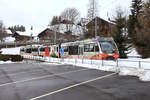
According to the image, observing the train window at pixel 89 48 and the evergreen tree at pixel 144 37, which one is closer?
the train window at pixel 89 48

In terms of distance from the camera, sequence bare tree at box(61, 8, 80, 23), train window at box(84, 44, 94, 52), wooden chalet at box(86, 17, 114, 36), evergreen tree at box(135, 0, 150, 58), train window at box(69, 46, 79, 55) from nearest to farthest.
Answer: train window at box(84, 44, 94, 52), evergreen tree at box(135, 0, 150, 58), train window at box(69, 46, 79, 55), wooden chalet at box(86, 17, 114, 36), bare tree at box(61, 8, 80, 23)

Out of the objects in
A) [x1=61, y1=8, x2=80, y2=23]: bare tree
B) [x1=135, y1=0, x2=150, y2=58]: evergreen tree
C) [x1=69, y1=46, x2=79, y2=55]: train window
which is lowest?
[x1=69, y1=46, x2=79, y2=55]: train window

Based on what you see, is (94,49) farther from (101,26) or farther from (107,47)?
(101,26)

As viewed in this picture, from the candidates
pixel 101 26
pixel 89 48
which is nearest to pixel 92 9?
pixel 101 26

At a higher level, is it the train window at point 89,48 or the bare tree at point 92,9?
the bare tree at point 92,9

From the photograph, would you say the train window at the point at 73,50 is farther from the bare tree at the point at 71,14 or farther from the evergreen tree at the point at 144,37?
the bare tree at the point at 71,14

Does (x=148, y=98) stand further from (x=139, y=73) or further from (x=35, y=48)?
(x=35, y=48)

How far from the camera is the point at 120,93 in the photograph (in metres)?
7.56

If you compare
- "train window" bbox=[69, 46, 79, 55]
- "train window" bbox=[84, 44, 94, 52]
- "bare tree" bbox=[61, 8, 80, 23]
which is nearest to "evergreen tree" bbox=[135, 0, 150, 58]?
"train window" bbox=[84, 44, 94, 52]

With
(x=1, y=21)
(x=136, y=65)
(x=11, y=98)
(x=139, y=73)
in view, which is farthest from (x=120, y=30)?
(x=1, y=21)

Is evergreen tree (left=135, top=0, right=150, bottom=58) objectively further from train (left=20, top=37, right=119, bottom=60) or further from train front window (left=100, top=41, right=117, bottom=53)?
train front window (left=100, top=41, right=117, bottom=53)

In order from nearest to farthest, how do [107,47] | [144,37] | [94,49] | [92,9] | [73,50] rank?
1. [107,47]
2. [94,49]
3. [144,37]
4. [73,50]
5. [92,9]

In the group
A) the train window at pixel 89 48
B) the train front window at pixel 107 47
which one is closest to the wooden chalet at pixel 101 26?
the train window at pixel 89 48

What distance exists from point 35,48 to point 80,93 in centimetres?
3979
